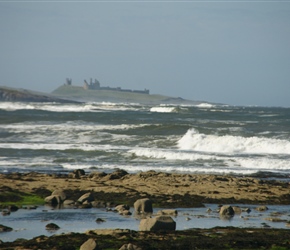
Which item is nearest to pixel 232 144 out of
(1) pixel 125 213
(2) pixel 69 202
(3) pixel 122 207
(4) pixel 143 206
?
(2) pixel 69 202

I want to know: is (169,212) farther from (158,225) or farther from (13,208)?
(13,208)

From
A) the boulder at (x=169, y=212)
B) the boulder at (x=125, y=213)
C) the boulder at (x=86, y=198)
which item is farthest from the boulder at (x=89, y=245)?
the boulder at (x=86, y=198)

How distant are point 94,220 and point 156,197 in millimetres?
4807

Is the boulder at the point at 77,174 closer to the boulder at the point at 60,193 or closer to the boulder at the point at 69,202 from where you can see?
the boulder at the point at 60,193

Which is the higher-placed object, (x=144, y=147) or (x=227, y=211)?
(x=227, y=211)

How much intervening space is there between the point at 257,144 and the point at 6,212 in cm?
2956

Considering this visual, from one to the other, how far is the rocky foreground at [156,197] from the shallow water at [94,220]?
2.97 feet

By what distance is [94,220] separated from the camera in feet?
68.1

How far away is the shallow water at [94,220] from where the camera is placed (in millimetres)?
19094

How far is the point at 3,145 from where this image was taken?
4816 centimetres

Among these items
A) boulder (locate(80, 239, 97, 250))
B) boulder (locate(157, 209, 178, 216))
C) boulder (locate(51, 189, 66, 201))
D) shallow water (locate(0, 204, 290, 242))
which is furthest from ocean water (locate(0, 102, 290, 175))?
boulder (locate(80, 239, 97, 250))

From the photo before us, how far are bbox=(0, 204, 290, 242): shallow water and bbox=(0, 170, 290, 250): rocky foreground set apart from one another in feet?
2.97

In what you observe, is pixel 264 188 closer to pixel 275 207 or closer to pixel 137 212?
pixel 275 207

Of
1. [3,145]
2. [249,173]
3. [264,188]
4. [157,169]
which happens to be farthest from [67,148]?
[264,188]
